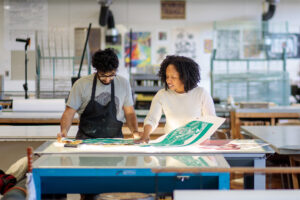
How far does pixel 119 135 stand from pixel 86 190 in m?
1.15

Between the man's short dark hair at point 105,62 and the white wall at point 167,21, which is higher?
the white wall at point 167,21

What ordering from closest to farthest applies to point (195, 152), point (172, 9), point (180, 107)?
point (195, 152) < point (180, 107) < point (172, 9)

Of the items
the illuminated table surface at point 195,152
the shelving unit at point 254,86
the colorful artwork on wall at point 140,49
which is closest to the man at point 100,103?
the illuminated table surface at point 195,152

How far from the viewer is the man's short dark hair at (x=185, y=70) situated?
3.19 m

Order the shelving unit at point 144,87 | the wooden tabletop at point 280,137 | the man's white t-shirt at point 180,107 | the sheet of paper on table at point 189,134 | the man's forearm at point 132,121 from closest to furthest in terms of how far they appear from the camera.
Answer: the sheet of paper on table at point 189,134 < the wooden tabletop at point 280,137 < the man's white t-shirt at point 180,107 < the man's forearm at point 132,121 < the shelving unit at point 144,87

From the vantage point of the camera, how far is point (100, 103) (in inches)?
135

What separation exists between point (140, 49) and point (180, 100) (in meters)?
6.54

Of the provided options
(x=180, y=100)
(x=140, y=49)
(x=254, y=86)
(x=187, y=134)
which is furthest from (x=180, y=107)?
(x=140, y=49)

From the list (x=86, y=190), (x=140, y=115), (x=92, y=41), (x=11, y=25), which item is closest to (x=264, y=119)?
(x=140, y=115)

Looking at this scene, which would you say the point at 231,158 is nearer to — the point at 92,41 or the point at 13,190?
the point at 13,190

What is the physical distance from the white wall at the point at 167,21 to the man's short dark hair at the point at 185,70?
20.8 ft

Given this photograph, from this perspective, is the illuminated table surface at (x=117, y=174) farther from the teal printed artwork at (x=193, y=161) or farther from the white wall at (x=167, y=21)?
the white wall at (x=167, y=21)

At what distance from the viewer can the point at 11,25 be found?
9.45m

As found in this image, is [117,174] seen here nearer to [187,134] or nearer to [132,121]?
[187,134]
